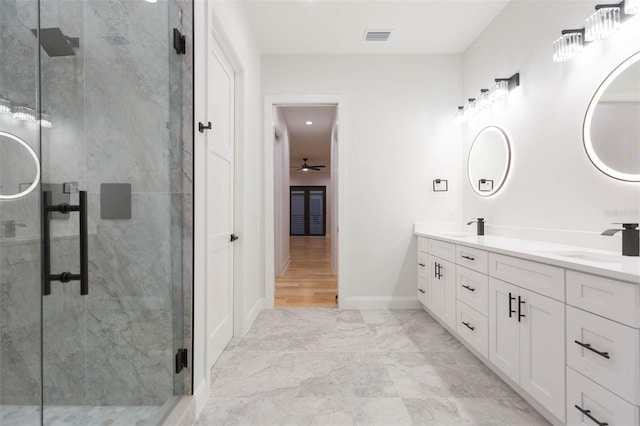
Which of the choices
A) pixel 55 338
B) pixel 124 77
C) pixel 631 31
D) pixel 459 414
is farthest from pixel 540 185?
pixel 55 338

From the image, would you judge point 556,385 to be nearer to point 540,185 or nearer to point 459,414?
point 459,414

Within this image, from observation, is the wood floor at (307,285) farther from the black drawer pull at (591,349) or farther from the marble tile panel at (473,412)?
the black drawer pull at (591,349)

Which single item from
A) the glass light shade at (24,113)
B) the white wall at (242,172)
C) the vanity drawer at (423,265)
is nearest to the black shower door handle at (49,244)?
the glass light shade at (24,113)

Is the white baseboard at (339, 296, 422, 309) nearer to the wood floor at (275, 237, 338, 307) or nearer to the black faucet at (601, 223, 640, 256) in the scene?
the wood floor at (275, 237, 338, 307)

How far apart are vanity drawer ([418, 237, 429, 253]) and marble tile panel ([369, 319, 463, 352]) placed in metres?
0.69

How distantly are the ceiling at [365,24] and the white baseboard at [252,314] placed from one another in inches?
104

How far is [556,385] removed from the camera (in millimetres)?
1438

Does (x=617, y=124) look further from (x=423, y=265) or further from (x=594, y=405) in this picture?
(x=423, y=265)

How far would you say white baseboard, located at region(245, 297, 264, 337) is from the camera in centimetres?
270

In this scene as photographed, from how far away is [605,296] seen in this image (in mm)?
1190

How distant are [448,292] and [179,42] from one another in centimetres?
253

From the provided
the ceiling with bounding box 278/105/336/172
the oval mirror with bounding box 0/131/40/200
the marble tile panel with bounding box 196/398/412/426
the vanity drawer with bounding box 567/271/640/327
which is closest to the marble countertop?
the vanity drawer with bounding box 567/271/640/327

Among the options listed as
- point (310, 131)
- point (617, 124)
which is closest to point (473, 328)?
point (617, 124)

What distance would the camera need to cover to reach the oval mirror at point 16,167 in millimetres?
1158
